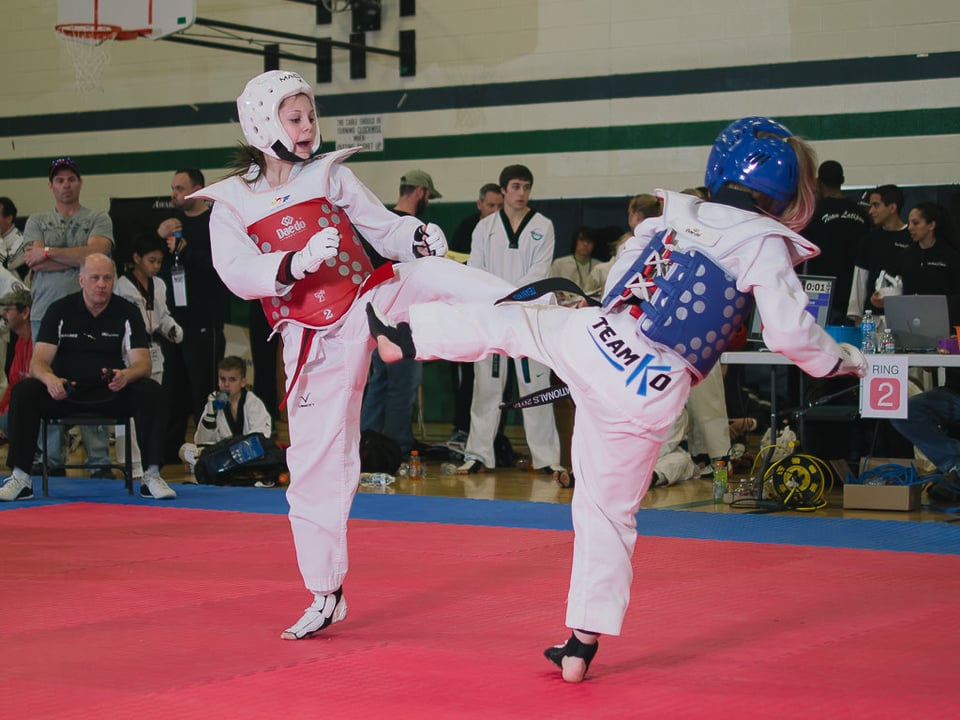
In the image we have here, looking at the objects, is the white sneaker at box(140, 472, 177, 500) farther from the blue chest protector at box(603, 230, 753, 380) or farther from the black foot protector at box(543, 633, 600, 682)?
the blue chest protector at box(603, 230, 753, 380)

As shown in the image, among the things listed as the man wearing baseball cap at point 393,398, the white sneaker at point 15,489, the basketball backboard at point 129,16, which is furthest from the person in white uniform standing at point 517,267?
the basketball backboard at point 129,16

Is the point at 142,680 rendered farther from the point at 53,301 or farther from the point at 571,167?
the point at 571,167

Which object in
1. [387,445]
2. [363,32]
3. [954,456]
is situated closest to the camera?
[954,456]

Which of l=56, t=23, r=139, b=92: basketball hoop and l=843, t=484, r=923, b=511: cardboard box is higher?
l=56, t=23, r=139, b=92: basketball hoop

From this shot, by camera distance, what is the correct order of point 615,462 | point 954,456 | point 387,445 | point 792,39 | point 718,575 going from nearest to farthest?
point 615,462 < point 718,575 < point 954,456 < point 387,445 < point 792,39

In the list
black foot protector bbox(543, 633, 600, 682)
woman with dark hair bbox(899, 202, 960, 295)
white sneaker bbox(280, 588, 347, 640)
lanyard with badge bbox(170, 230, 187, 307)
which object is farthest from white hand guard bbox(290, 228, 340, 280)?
lanyard with badge bbox(170, 230, 187, 307)

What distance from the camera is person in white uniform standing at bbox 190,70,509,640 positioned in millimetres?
3809

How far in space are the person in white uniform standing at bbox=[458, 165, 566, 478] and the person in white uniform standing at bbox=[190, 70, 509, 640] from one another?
430 cm

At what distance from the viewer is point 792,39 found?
1035 centimetres

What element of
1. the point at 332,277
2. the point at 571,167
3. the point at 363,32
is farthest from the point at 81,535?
the point at 363,32

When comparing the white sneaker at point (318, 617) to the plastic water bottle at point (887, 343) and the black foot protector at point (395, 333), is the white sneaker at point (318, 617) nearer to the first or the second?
the black foot protector at point (395, 333)

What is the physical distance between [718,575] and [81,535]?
307 centimetres

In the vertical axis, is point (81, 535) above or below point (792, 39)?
below

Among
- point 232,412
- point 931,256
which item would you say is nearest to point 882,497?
point 931,256
